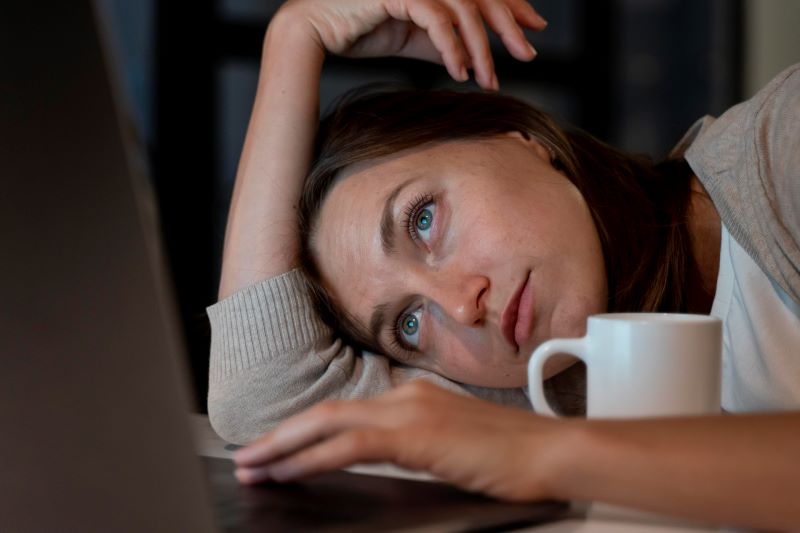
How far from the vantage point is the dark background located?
7.82 ft

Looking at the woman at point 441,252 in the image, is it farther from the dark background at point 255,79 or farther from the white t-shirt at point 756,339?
the dark background at point 255,79

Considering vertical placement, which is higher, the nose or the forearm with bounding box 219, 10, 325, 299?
the forearm with bounding box 219, 10, 325, 299

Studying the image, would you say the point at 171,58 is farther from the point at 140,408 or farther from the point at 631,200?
the point at 140,408

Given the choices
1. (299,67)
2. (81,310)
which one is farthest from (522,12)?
(81,310)

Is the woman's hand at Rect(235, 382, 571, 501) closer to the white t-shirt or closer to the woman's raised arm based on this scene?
the white t-shirt

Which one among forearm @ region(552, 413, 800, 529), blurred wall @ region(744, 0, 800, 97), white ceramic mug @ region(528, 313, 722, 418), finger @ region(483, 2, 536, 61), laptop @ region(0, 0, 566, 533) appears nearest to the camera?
laptop @ region(0, 0, 566, 533)

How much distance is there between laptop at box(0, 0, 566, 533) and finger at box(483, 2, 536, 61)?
2.67 ft

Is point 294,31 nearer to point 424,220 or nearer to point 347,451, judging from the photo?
point 424,220

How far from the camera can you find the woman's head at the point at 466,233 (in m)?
1.03

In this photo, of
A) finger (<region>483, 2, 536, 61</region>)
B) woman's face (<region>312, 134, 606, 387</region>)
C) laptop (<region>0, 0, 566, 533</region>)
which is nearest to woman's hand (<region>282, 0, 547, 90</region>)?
finger (<region>483, 2, 536, 61</region>)

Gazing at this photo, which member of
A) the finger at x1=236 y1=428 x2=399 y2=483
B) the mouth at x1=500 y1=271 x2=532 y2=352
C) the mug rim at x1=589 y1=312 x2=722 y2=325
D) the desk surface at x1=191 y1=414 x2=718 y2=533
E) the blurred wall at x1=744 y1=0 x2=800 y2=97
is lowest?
the desk surface at x1=191 y1=414 x2=718 y2=533

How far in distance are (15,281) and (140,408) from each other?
78 millimetres

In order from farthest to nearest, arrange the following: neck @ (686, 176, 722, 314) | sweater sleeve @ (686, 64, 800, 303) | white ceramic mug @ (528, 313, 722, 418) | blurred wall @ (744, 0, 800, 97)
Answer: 1. blurred wall @ (744, 0, 800, 97)
2. neck @ (686, 176, 722, 314)
3. sweater sleeve @ (686, 64, 800, 303)
4. white ceramic mug @ (528, 313, 722, 418)

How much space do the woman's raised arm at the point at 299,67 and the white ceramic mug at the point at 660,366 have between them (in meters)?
0.55
